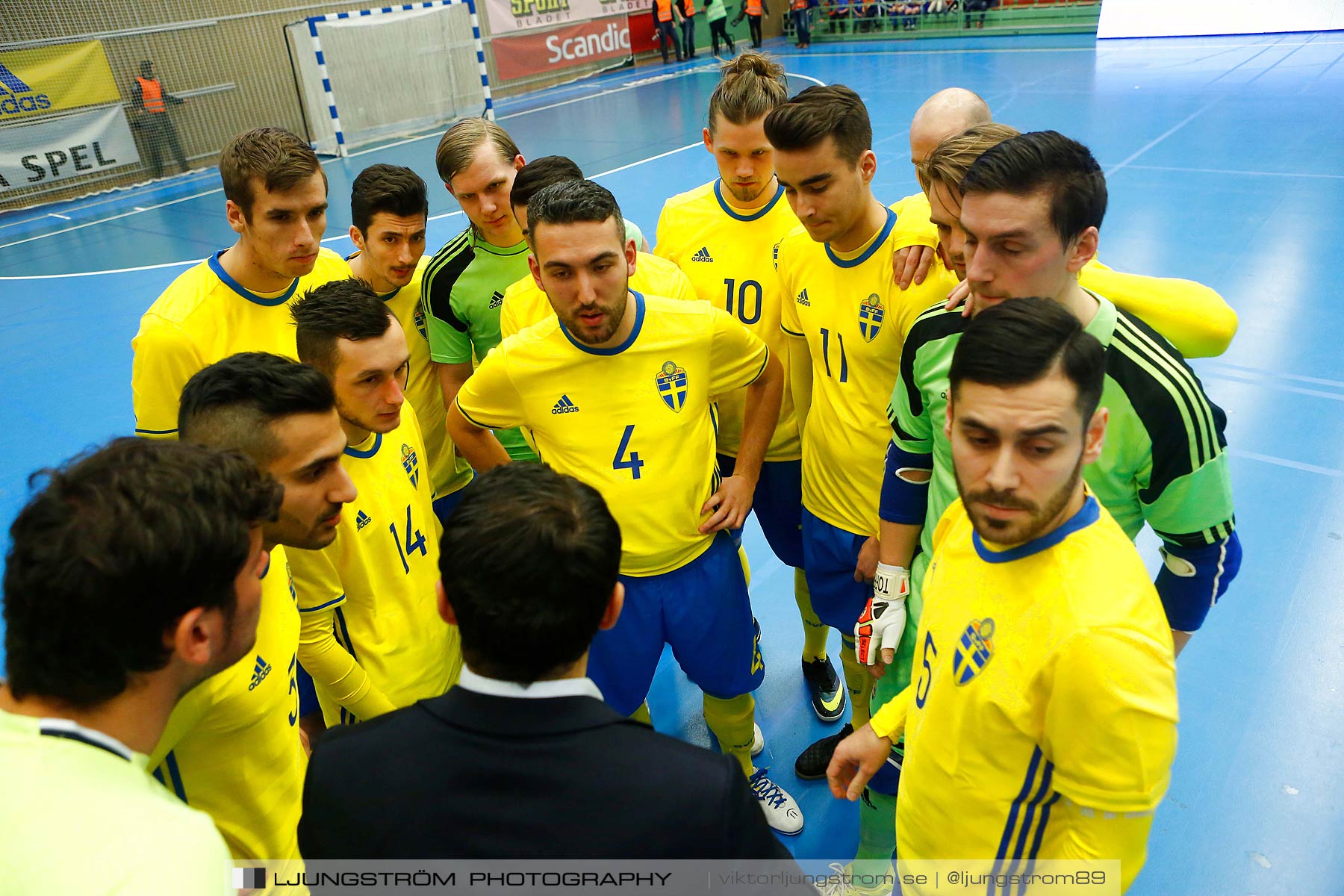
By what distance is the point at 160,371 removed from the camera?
3.31 meters

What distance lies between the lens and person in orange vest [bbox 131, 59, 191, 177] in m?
16.5

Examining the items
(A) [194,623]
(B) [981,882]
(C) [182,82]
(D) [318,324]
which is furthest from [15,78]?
(B) [981,882]

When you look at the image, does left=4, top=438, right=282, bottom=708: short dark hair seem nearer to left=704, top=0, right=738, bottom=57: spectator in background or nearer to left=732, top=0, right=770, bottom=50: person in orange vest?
left=704, top=0, right=738, bottom=57: spectator in background

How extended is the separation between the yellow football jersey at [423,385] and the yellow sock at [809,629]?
6.23 ft

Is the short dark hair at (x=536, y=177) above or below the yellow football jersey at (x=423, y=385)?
above

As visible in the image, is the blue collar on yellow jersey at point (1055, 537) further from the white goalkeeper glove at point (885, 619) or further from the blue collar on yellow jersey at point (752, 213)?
the blue collar on yellow jersey at point (752, 213)

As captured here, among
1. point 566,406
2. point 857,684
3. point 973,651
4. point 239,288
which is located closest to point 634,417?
point 566,406

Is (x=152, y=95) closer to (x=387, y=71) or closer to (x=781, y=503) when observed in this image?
(x=387, y=71)

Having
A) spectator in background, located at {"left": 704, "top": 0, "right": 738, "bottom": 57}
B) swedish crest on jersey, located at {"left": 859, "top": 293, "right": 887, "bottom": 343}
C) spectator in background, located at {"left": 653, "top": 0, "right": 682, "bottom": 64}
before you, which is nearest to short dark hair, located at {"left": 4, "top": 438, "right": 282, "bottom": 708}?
swedish crest on jersey, located at {"left": 859, "top": 293, "right": 887, "bottom": 343}

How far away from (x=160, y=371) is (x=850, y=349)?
268 centimetres

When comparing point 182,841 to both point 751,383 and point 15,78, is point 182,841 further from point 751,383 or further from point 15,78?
point 15,78

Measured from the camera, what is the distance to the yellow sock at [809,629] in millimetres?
4184

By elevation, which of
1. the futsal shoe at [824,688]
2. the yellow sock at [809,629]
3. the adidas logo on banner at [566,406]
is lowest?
the futsal shoe at [824,688]

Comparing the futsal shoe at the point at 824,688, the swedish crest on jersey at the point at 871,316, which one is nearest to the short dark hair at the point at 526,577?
the swedish crest on jersey at the point at 871,316
